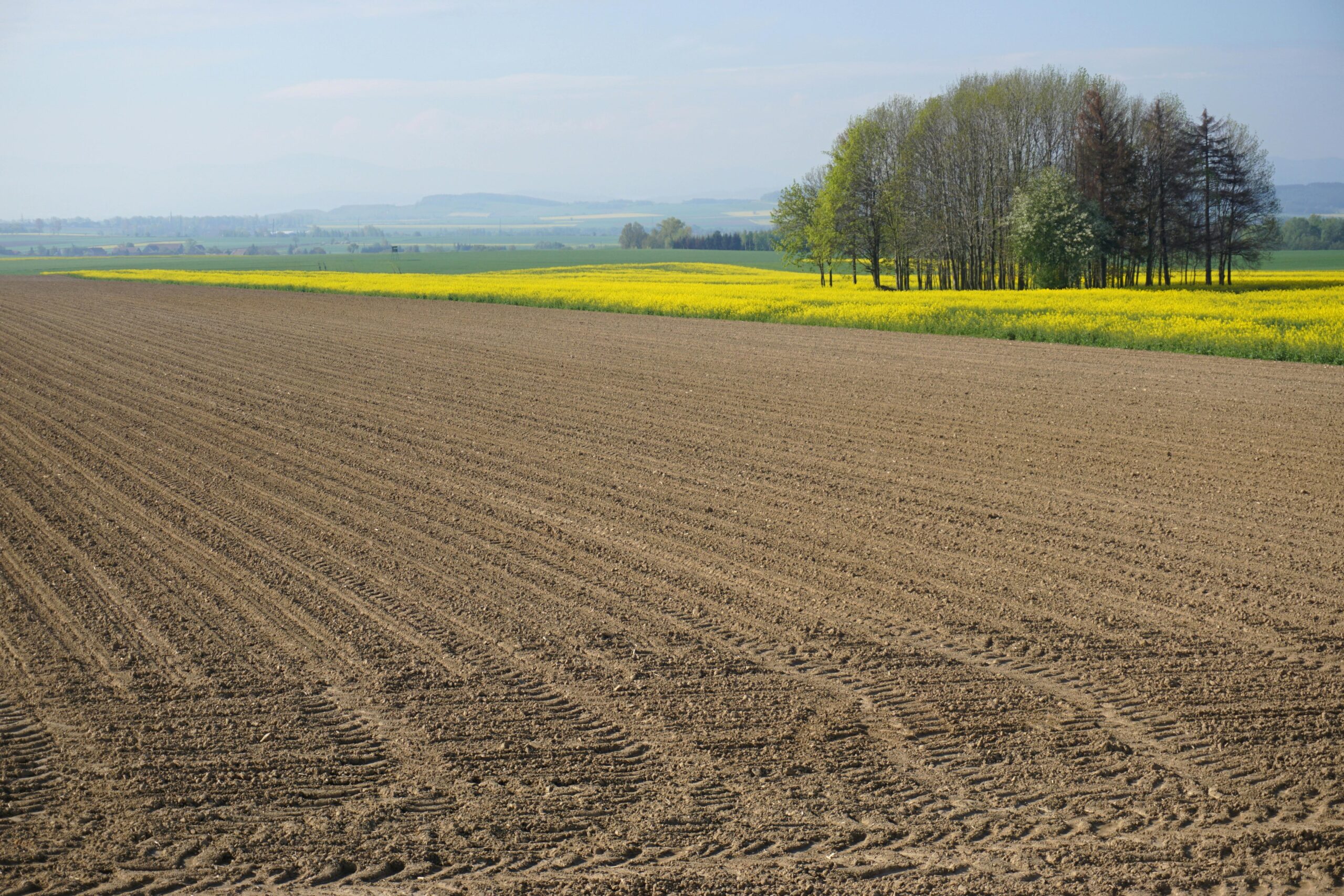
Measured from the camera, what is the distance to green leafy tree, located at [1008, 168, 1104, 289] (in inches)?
1938

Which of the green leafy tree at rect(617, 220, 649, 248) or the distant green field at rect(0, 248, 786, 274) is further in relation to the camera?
the green leafy tree at rect(617, 220, 649, 248)

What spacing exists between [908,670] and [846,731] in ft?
2.93

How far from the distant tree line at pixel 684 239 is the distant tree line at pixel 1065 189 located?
100m

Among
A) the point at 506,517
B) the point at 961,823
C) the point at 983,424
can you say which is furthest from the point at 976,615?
the point at 983,424

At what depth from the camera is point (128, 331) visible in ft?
103

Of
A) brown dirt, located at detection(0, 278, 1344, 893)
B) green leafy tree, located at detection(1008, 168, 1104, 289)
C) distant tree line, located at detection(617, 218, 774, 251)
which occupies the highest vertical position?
distant tree line, located at detection(617, 218, 774, 251)

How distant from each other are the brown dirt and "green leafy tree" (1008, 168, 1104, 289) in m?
37.7

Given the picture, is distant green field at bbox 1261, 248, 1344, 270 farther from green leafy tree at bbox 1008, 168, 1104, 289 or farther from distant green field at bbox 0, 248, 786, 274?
distant green field at bbox 0, 248, 786, 274

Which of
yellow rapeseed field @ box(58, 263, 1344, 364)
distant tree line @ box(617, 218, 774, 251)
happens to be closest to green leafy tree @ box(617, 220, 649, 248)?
distant tree line @ box(617, 218, 774, 251)

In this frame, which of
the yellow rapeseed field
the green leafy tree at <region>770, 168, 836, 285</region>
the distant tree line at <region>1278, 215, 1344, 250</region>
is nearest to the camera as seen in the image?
the yellow rapeseed field

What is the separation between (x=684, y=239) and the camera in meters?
177

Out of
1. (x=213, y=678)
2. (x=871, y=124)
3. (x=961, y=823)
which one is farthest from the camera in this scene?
(x=871, y=124)

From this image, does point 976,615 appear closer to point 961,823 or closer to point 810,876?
point 961,823

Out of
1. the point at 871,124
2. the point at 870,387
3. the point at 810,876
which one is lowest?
the point at 810,876
